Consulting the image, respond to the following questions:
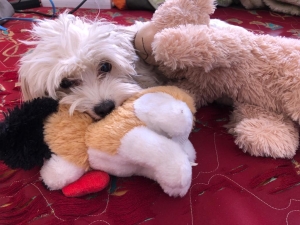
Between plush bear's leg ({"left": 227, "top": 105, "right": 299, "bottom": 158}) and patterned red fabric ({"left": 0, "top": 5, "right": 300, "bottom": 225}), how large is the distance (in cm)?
2

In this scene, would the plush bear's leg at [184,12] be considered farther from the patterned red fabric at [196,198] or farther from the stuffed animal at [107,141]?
the patterned red fabric at [196,198]

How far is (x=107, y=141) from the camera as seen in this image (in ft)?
2.01

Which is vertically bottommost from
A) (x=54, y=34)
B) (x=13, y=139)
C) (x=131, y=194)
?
(x=131, y=194)

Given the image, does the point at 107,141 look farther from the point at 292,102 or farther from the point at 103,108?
the point at 292,102

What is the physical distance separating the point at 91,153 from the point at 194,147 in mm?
279

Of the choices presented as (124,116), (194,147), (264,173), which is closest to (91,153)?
(124,116)

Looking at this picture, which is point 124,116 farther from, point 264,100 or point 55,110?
point 264,100

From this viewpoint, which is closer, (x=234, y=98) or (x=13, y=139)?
(x=13, y=139)

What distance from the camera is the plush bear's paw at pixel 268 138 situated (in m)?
0.71

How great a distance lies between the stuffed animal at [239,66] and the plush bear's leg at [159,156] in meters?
0.20

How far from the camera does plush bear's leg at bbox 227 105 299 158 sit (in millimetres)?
714

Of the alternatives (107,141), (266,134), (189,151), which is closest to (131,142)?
(107,141)

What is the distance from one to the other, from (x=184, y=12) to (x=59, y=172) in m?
0.48

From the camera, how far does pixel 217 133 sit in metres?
0.83
